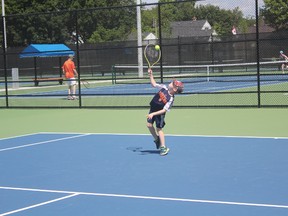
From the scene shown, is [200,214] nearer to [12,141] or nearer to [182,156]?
[182,156]

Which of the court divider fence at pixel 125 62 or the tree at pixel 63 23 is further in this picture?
the tree at pixel 63 23

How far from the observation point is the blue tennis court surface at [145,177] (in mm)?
5941

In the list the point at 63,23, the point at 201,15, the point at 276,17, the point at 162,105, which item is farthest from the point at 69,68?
the point at 201,15

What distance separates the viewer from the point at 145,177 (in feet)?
24.2

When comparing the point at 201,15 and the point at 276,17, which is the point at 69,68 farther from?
the point at 201,15

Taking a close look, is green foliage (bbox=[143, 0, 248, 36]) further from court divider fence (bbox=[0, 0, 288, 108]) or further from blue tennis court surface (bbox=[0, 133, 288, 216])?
blue tennis court surface (bbox=[0, 133, 288, 216])

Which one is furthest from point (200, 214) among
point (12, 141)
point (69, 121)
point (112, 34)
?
point (112, 34)

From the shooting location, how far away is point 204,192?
6465 mm

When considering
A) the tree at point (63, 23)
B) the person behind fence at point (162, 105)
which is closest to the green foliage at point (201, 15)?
the tree at point (63, 23)

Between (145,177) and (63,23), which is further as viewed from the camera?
(63,23)

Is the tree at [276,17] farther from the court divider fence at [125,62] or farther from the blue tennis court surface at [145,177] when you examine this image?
the blue tennis court surface at [145,177]

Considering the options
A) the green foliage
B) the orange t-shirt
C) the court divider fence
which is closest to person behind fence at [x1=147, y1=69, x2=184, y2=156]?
the orange t-shirt

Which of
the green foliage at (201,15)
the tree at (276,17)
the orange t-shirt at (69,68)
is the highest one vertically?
the green foliage at (201,15)

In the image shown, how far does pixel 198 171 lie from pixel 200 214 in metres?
2.08
